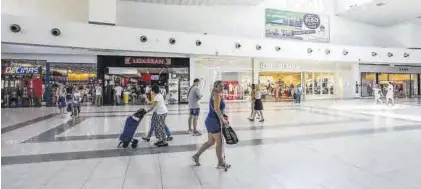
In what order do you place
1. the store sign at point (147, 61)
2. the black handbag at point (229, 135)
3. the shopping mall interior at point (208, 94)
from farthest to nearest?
the store sign at point (147, 61)
the shopping mall interior at point (208, 94)
the black handbag at point (229, 135)

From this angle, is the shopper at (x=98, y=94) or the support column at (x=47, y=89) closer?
the shopper at (x=98, y=94)

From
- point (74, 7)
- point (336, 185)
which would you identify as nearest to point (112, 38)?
point (74, 7)

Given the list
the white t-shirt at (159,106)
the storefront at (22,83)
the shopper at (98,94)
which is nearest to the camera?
the white t-shirt at (159,106)

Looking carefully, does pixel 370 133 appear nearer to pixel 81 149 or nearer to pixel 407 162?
pixel 407 162

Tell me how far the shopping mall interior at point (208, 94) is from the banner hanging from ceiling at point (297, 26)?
11cm

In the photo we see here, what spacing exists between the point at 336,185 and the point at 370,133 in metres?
4.23

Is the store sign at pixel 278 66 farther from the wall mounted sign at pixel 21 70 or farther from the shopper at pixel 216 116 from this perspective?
the shopper at pixel 216 116

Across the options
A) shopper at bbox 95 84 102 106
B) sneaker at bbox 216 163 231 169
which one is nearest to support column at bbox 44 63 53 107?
shopper at bbox 95 84 102 106

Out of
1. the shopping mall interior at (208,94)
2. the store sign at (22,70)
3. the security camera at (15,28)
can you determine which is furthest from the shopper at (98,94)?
the security camera at (15,28)

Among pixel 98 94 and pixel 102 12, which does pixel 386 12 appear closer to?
pixel 102 12

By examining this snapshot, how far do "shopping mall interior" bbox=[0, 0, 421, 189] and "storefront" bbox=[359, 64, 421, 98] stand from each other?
0.46ft

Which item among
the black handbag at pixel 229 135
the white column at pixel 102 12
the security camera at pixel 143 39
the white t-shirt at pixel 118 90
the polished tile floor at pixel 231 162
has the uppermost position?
the white column at pixel 102 12

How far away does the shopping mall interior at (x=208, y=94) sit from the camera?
407cm

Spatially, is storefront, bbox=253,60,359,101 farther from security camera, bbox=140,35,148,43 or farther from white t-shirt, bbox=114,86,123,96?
white t-shirt, bbox=114,86,123,96
